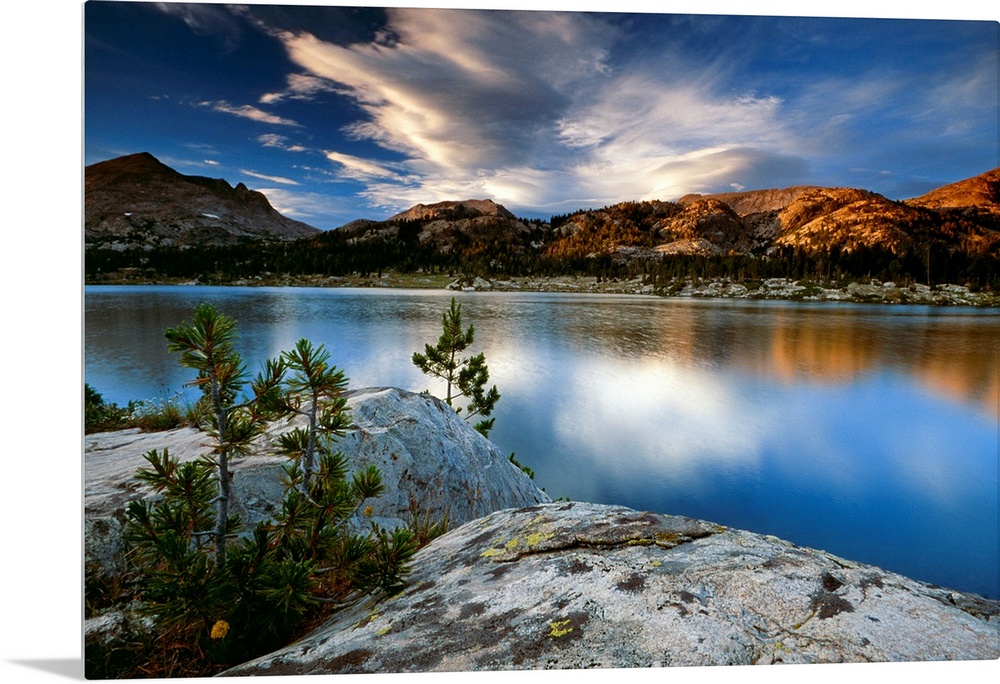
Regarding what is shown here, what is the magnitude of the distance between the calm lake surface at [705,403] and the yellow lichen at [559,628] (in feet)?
13.8

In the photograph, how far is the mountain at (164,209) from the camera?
163 inches

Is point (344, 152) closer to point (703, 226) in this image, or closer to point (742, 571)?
point (742, 571)

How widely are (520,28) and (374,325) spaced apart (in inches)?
182

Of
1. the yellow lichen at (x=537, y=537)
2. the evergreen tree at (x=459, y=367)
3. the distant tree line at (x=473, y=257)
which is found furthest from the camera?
the distant tree line at (x=473, y=257)

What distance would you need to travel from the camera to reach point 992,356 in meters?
6.07

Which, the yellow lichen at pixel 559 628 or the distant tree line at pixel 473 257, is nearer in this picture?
the yellow lichen at pixel 559 628

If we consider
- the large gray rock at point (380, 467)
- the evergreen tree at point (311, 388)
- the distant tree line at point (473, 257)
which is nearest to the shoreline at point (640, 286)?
the distant tree line at point (473, 257)

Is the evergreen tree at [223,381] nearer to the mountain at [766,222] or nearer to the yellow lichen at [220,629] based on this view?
the yellow lichen at [220,629]

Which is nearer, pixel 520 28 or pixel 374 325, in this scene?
pixel 520 28

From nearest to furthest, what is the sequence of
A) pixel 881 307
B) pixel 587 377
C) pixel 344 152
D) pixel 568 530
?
pixel 568 530 → pixel 344 152 → pixel 587 377 → pixel 881 307

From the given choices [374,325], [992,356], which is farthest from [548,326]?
[992,356]

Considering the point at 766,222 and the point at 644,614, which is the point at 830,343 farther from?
the point at 644,614

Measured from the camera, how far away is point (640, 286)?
416 inches

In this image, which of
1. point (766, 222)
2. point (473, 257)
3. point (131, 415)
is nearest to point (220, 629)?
point (131, 415)
